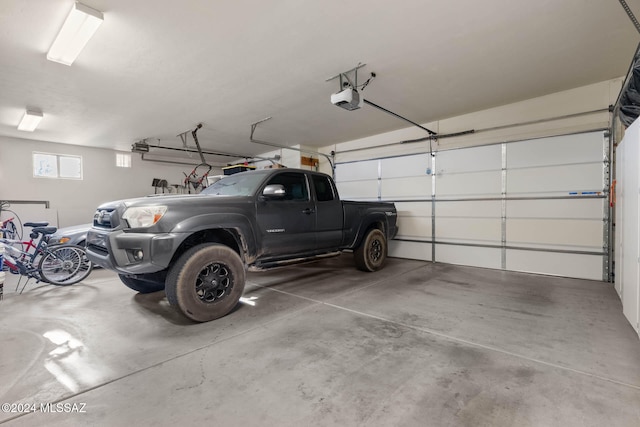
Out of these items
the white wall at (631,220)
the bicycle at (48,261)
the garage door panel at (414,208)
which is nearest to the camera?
the white wall at (631,220)

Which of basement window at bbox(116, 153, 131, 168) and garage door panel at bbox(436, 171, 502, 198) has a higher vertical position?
basement window at bbox(116, 153, 131, 168)

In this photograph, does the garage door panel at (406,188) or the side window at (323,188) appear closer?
the side window at (323,188)

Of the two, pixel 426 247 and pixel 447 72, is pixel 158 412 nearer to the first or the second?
pixel 447 72

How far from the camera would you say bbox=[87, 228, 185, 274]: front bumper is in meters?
2.73

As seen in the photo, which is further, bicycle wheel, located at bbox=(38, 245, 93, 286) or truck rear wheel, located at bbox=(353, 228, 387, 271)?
truck rear wheel, located at bbox=(353, 228, 387, 271)

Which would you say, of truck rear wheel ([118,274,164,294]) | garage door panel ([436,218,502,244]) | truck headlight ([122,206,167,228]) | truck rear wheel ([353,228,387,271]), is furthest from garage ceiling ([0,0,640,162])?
truck rear wheel ([118,274,164,294])

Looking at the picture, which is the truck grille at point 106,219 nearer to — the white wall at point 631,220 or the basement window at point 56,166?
the white wall at point 631,220

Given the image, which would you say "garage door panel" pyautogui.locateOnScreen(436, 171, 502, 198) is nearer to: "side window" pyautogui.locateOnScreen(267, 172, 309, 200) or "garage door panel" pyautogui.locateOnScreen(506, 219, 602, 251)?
"garage door panel" pyautogui.locateOnScreen(506, 219, 602, 251)

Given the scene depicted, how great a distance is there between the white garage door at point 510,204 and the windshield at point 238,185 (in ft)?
14.6

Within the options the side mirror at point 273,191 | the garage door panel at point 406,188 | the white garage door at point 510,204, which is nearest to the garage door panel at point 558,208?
the white garage door at point 510,204

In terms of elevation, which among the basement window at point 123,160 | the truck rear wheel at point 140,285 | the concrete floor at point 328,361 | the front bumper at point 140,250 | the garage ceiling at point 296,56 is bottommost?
the concrete floor at point 328,361

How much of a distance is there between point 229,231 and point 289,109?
3310 millimetres

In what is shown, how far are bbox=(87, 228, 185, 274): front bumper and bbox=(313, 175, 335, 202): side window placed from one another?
2189mm

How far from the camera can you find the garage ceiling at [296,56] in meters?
2.83
